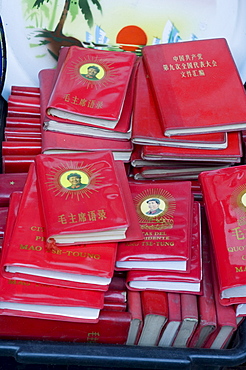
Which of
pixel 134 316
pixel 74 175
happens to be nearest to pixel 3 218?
pixel 74 175

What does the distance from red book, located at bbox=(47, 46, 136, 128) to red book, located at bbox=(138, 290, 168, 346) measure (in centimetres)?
60

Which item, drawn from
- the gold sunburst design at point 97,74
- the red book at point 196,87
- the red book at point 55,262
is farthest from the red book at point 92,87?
the red book at point 55,262

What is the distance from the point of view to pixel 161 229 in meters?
1.30

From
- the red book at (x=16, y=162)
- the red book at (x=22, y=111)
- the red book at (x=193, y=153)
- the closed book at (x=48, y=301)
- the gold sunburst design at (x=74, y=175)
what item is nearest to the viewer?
the closed book at (x=48, y=301)

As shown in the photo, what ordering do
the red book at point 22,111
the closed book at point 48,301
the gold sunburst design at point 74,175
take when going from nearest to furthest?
1. the closed book at point 48,301
2. the gold sunburst design at point 74,175
3. the red book at point 22,111

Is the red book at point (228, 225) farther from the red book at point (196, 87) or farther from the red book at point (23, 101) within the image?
the red book at point (23, 101)

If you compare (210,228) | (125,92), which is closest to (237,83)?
(125,92)

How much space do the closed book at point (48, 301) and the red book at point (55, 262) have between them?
0.02 meters

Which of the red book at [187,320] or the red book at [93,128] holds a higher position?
the red book at [93,128]

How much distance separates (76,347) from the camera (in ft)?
3.90

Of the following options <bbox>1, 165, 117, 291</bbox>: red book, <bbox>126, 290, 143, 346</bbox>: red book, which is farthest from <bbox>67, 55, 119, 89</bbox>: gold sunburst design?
<bbox>126, 290, 143, 346</bbox>: red book

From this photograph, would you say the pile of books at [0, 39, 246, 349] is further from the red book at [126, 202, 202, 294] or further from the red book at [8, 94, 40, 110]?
the red book at [8, 94, 40, 110]

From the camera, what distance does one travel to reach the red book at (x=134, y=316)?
1.22m

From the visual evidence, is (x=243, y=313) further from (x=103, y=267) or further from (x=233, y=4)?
(x=233, y=4)
